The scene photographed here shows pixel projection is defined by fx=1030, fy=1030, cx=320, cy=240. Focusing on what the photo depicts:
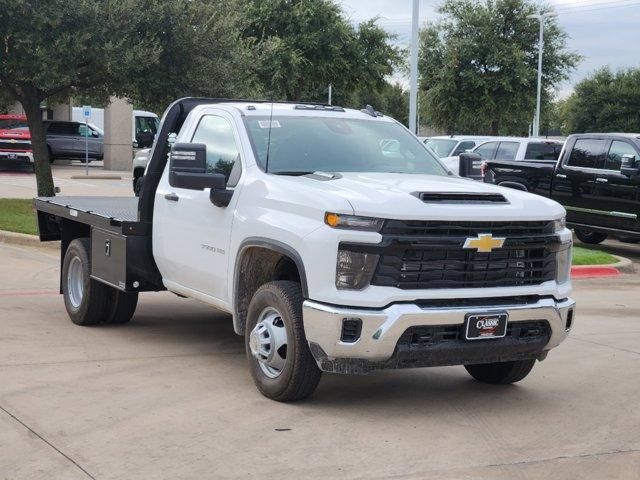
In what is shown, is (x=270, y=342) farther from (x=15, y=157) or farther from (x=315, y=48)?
(x=315, y=48)

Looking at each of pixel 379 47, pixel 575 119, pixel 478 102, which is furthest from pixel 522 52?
pixel 575 119

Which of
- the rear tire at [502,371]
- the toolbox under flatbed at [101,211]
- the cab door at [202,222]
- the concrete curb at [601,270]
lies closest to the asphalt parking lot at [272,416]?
the rear tire at [502,371]

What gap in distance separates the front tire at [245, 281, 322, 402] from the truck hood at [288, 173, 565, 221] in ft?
2.42

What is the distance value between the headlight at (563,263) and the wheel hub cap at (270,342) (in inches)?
74.2

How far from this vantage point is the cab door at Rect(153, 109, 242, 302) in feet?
24.4

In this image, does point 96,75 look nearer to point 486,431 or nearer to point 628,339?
point 628,339

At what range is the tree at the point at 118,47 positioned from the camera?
16891mm

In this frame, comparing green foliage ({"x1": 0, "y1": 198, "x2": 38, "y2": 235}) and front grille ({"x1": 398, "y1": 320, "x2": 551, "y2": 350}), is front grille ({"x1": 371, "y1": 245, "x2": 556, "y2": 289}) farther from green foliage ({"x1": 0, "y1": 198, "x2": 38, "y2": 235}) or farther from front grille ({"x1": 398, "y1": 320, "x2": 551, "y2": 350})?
green foliage ({"x1": 0, "y1": 198, "x2": 38, "y2": 235})

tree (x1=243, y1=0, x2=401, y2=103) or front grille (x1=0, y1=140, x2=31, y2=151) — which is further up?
tree (x1=243, y1=0, x2=401, y2=103)

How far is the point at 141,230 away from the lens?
849 centimetres

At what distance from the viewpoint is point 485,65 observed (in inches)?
1764

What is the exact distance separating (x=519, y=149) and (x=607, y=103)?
38583mm

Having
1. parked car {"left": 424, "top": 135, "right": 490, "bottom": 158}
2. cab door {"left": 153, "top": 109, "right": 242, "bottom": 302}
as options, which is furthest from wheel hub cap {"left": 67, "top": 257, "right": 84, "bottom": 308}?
parked car {"left": 424, "top": 135, "right": 490, "bottom": 158}

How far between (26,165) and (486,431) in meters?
30.4
